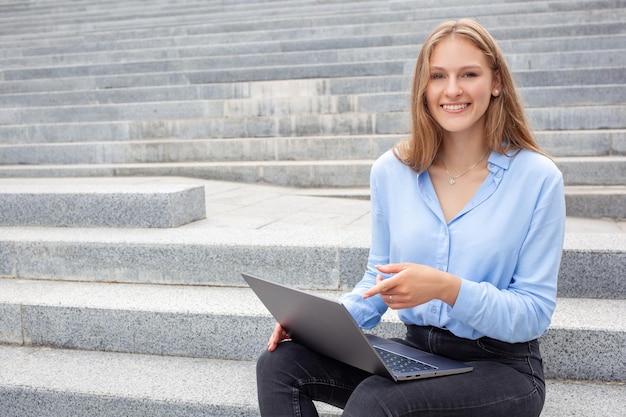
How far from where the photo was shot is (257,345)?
2830mm

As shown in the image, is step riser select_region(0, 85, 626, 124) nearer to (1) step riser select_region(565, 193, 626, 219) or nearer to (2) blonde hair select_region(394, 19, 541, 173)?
(1) step riser select_region(565, 193, 626, 219)

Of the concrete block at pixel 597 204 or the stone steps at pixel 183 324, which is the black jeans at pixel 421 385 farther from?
the concrete block at pixel 597 204

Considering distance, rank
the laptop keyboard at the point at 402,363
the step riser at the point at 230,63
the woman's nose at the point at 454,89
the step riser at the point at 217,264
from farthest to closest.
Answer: the step riser at the point at 230,63 → the step riser at the point at 217,264 → the woman's nose at the point at 454,89 → the laptop keyboard at the point at 402,363

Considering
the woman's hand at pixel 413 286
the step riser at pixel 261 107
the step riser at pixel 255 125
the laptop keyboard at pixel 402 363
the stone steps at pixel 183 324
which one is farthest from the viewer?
the step riser at pixel 261 107

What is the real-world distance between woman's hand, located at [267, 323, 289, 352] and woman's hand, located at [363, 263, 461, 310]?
397 mm

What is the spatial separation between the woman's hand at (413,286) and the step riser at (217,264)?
131 cm

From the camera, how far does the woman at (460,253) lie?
1.69 m

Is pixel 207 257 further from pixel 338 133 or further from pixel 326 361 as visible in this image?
pixel 338 133

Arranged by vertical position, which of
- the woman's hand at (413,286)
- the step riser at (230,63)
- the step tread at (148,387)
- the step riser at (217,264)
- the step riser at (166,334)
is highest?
the step riser at (230,63)

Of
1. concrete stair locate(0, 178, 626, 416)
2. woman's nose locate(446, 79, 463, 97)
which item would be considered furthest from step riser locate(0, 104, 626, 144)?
woman's nose locate(446, 79, 463, 97)

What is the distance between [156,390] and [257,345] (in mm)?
474

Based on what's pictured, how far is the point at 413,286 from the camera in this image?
1.65 metres

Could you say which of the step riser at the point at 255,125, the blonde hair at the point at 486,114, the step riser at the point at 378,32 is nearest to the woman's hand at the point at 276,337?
the blonde hair at the point at 486,114

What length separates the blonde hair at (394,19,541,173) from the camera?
1863 millimetres
